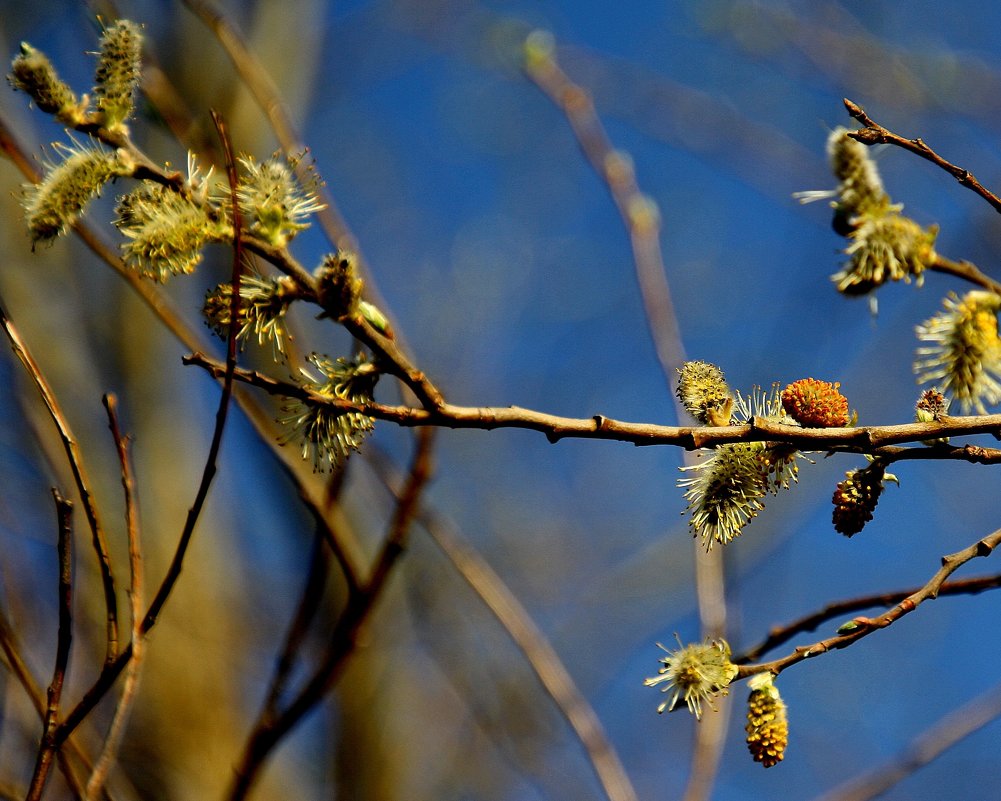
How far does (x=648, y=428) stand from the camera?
112 centimetres

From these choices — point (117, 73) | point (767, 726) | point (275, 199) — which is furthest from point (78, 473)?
point (767, 726)

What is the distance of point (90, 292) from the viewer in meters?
4.62

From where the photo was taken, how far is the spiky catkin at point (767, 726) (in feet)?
4.01

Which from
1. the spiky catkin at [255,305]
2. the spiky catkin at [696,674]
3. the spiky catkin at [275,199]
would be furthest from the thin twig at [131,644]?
the spiky catkin at [696,674]

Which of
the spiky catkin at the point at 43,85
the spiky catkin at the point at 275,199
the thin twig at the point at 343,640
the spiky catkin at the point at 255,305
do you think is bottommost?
the thin twig at the point at 343,640

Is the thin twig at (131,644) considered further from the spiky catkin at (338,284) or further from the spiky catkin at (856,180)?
the spiky catkin at (856,180)

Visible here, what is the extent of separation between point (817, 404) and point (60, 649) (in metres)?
1.03

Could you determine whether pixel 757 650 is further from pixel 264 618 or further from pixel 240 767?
pixel 264 618

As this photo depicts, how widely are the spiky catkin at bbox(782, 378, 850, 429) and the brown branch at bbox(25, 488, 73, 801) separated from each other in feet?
3.13

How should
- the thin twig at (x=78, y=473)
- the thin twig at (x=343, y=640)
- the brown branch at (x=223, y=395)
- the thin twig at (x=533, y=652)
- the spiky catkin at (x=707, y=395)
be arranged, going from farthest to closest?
the thin twig at (x=533, y=652), the thin twig at (x=343, y=640), the spiky catkin at (x=707, y=395), the thin twig at (x=78, y=473), the brown branch at (x=223, y=395)

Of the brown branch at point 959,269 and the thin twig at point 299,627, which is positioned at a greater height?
the brown branch at point 959,269

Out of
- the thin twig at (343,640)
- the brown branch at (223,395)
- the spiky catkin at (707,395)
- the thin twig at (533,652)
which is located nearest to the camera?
the brown branch at (223,395)

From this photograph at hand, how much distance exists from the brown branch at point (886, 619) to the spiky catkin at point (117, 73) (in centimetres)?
110

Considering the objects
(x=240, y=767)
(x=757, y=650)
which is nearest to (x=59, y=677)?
(x=240, y=767)
